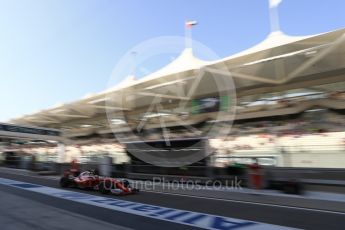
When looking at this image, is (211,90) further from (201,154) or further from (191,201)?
(191,201)

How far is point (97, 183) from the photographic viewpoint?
15852 millimetres

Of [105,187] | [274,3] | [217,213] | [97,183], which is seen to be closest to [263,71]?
[274,3]

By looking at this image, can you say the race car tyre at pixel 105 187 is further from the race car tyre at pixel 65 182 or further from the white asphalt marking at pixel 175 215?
the race car tyre at pixel 65 182

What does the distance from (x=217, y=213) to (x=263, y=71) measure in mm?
20481

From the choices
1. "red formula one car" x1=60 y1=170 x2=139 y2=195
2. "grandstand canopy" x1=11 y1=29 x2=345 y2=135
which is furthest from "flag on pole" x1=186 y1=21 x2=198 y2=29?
"red formula one car" x1=60 y1=170 x2=139 y2=195

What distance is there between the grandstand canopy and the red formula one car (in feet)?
45.5

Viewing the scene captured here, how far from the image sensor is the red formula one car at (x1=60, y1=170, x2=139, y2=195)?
14.3 m

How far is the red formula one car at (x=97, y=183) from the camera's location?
1430 centimetres

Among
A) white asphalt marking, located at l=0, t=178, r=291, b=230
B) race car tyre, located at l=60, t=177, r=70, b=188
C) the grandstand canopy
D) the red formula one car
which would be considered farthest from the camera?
the grandstand canopy

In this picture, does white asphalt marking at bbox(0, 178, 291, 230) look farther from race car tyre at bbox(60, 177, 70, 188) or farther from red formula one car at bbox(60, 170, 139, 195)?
race car tyre at bbox(60, 177, 70, 188)

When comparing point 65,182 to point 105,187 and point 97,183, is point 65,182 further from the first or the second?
point 105,187

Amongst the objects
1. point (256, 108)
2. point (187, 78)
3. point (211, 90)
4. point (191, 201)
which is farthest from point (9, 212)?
point (256, 108)

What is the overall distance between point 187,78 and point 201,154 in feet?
53.0

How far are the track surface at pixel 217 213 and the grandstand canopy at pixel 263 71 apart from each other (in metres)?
14.6
